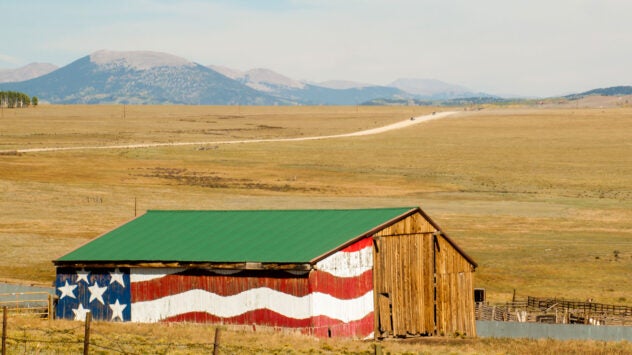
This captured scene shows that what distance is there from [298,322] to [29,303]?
13.4 m

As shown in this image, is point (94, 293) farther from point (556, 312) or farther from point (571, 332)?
point (556, 312)

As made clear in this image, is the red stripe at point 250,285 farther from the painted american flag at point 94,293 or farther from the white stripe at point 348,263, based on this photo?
Answer: the painted american flag at point 94,293

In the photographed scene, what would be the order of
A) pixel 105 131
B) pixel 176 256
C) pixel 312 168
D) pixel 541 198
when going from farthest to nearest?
pixel 105 131
pixel 312 168
pixel 541 198
pixel 176 256

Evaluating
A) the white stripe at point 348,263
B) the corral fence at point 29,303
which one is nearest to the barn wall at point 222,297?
the white stripe at point 348,263

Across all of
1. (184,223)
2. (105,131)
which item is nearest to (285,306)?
(184,223)

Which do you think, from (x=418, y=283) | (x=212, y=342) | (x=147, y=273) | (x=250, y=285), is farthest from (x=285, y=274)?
(x=418, y=283)

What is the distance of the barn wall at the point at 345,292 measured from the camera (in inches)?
1385

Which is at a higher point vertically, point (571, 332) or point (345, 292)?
point (345, 292)

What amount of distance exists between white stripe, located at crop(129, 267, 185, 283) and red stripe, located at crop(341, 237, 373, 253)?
256 inches

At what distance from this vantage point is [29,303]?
1650 inches

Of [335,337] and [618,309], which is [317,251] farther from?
[618,309]

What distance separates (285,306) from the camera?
35.1 m

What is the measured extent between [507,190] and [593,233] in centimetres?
3109

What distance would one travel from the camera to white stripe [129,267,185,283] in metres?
37.4
